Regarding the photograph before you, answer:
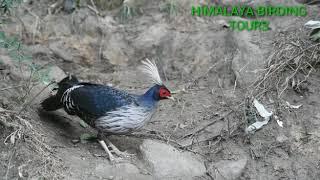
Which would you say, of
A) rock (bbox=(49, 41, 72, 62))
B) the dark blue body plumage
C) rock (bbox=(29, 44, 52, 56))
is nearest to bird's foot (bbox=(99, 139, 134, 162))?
the dark blue body plumage

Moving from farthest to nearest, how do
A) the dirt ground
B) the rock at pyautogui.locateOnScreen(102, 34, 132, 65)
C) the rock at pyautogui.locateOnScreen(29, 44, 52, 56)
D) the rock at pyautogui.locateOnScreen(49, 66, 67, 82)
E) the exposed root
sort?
1. the rock at pyautogui.locateOnScreen(102, 34, 132, 65)
2. the rock at pyautogui.locateOnScreen(29, 44, 52, 56)
3. the rock at pyautogui.locateOnScreen(49, 66, 67, 82)
4. the exposed root
5. the dirt ground

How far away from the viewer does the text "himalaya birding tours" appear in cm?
716

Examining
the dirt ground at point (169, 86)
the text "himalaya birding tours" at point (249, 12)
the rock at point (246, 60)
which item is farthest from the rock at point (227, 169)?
the text "himalaya birding tours" at point (249, 12)

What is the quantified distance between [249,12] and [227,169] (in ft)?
9.61

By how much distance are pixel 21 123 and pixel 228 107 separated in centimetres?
242

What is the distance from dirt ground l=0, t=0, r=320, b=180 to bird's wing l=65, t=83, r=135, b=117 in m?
0.44

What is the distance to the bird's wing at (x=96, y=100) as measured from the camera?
551 cm

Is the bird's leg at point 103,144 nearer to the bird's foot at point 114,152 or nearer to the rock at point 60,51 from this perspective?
the bird's foot at point 114,152

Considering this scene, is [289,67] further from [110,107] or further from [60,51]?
[60,51]

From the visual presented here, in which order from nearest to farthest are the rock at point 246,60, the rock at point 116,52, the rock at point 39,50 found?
the rock at point 246,60 < the rock at point 39,50 < the rock at point 116,52

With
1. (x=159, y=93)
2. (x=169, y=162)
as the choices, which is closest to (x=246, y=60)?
(x=159, y=93)

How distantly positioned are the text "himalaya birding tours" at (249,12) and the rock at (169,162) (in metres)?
2.42

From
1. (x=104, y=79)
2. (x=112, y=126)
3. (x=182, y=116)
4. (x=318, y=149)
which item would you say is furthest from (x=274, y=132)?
(x=104, y=79)

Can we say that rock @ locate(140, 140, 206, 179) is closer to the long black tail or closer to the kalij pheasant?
the kalij pheasant
